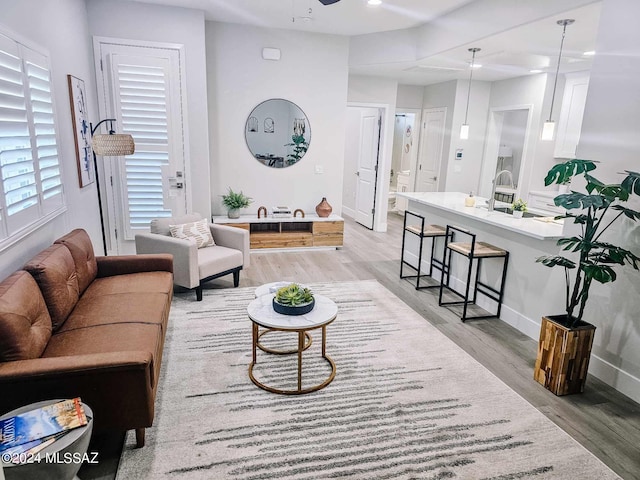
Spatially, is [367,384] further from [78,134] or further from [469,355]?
[78,134]

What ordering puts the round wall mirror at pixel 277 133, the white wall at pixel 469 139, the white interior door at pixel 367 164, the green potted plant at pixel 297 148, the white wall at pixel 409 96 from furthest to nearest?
the white wall at pixel 409 96, the white interior door at pixel 367 164, the white wall at pixel 469 139, the green potted plant at pixel 297 148, the round wall mirror at pixel 277 133

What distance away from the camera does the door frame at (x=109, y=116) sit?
4533mm

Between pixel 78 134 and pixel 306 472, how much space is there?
3486 millimetres

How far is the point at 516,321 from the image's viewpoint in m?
3.62

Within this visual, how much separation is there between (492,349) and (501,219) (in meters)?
1.17

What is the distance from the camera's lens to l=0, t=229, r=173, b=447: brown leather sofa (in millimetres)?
1818

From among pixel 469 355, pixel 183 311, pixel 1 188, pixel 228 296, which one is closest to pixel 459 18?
pixel 469 355

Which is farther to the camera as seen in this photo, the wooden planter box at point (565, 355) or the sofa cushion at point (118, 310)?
the wooden planter box at point (565, 355)

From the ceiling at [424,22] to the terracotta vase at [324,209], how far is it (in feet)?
6.58

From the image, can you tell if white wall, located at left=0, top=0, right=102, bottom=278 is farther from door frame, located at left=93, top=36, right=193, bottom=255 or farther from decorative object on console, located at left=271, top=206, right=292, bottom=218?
decorative object on console, located at left=271, top=206, right=292, bottom=218

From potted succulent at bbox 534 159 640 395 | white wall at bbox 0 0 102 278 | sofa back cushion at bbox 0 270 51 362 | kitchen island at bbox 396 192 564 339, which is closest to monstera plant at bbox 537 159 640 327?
potted succulent at bbox 534 159 640 395

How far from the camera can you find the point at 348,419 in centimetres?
236

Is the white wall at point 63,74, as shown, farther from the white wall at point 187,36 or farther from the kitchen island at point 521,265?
the kitchen island at point 521,265

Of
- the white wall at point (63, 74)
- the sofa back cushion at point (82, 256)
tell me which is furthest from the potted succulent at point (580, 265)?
the white wall at point (63, 74)
